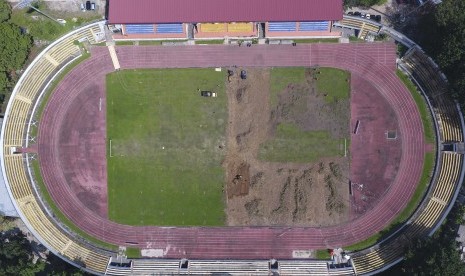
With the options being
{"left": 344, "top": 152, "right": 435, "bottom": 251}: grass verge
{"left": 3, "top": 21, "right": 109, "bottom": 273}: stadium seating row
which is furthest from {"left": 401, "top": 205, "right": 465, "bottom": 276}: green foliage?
{"left": 3, "top": 21, "right": 109, "bottom": 273}: stadium seating row

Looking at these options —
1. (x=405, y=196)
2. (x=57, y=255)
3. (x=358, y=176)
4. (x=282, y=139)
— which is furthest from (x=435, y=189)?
(x=57, y=255)

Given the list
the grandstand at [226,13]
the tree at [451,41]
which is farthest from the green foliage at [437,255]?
the grandstand at [226,13]

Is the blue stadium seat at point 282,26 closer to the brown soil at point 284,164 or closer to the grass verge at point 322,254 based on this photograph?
the brown soil at point 284,164

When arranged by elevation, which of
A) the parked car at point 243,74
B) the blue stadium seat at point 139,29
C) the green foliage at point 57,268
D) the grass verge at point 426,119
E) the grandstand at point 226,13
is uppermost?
the grandstand at point 226,13

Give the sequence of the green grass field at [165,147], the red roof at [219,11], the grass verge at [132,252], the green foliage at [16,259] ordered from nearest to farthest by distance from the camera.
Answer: the red roof at [219,11] < the green foliage at [16,259] < the green grass field at [165,147] < the grass verge at [132,252]

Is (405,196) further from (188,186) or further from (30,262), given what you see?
(30,262)

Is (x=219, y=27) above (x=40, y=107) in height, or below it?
above

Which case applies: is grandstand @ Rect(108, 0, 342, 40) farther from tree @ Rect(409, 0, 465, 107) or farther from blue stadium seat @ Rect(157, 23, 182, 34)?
tree @ Rect(409, 0, 465, 107)
